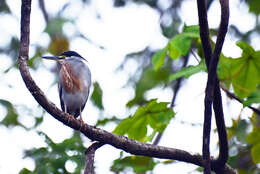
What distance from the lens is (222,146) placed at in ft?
10.6

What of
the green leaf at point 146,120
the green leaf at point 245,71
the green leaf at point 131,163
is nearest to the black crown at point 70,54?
the green leaf at point 131,163

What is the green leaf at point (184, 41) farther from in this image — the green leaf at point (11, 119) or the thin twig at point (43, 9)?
the thin twig at point (43, 9)

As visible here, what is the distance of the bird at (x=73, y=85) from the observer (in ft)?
18.4

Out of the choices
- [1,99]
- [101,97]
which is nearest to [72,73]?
[101,97]

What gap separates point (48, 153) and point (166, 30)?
175cm

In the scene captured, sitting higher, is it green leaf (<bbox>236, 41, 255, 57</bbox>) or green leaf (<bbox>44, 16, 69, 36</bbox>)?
green leaf (<bbox>44, 16, 69, 36</bbox>)

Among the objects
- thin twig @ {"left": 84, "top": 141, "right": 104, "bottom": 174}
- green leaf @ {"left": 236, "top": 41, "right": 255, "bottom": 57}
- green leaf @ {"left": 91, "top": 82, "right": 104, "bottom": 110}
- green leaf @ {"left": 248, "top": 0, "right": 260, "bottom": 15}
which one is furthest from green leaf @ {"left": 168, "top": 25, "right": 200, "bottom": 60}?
green leaf @ {"left": 248, "top": 0, "right": 260, "bottom": 15}

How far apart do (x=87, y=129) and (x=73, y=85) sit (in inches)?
96.8

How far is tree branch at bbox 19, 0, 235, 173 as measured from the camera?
9.13 feet

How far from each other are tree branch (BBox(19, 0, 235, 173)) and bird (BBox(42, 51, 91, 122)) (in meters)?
2.27

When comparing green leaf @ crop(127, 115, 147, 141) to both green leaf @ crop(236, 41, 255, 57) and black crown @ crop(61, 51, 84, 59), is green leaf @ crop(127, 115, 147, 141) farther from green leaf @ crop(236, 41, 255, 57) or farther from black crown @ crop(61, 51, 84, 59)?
black crown @ crop(61, 51, 84, 59)

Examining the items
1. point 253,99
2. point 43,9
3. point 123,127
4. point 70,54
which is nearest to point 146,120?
point 123,127

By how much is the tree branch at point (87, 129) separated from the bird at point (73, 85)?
7.46 ft

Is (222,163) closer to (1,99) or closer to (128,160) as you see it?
(128,160)
